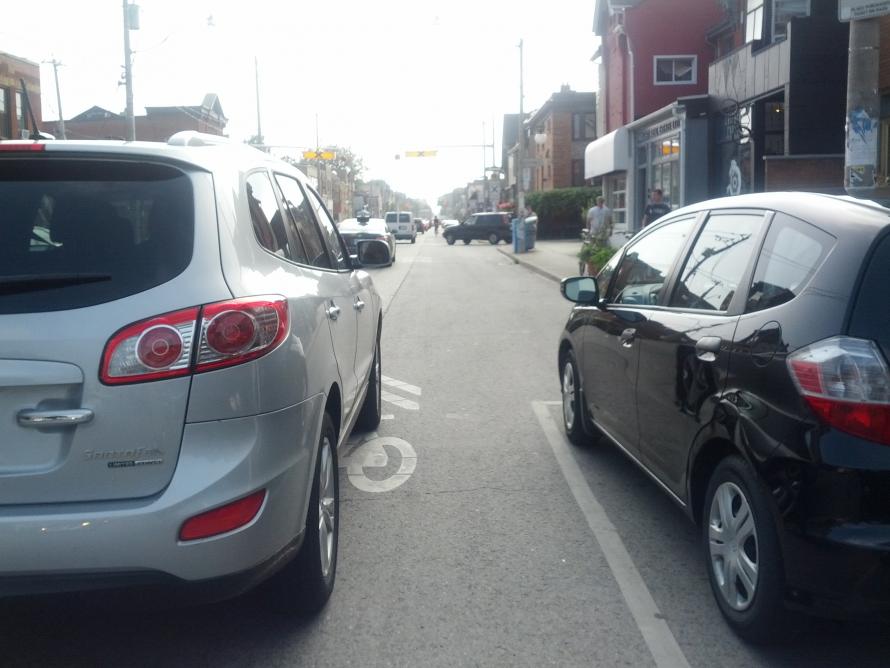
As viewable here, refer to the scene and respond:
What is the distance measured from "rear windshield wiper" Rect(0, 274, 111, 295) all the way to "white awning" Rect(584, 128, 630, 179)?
28204 mm

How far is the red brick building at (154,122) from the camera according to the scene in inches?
2655

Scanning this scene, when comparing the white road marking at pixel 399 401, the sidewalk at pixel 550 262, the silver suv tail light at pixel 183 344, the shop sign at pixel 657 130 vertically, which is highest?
the shop sign at pixel 657 130

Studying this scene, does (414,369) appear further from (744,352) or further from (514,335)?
(744,352)

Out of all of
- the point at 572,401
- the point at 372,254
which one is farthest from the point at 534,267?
the point at 372,254

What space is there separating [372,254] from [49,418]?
3651mm

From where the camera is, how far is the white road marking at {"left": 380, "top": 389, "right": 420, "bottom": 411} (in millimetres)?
8234

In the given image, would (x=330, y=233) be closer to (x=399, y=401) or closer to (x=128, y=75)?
(x=399, y=401)

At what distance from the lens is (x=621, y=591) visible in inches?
168

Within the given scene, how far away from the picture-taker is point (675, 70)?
29953mm

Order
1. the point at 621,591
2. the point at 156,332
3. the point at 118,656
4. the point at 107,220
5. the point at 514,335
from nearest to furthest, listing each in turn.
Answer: the point at 156,332 < the point at 107,220 < the point at 118,656 < the point at 621,591 < the point at 514,335

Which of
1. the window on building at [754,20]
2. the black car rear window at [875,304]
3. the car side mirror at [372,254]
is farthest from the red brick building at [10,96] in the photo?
the black car rear window at [875,304]

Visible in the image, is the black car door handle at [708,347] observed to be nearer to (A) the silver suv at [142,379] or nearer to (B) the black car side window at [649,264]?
(B) the black car side window at [649,264]

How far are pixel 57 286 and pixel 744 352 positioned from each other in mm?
2496

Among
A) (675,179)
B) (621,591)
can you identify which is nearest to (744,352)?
(621,591)
